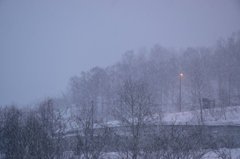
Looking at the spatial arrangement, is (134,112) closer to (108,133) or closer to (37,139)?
(108,133)

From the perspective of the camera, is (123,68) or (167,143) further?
(123,68)

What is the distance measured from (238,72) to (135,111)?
999 inches

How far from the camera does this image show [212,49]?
39.0 meters

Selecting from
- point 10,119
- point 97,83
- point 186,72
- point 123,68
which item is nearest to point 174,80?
point 186,72

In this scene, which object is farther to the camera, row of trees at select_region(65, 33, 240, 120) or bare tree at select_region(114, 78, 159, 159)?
row of trees at select_region(65, 33, 240, 120)

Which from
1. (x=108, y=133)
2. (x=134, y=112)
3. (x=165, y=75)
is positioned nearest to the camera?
(x=108, y=133)

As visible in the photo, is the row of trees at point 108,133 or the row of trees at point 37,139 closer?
the row of trees at point 108,133

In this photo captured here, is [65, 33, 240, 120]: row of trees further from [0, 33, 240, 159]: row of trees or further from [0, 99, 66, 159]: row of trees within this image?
[0, 99, 66, 159]: row of trees

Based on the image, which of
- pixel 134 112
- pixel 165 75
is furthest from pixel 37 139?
pixel 165 75

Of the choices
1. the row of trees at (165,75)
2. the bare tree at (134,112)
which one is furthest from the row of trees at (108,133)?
the row of trees at (165,75)

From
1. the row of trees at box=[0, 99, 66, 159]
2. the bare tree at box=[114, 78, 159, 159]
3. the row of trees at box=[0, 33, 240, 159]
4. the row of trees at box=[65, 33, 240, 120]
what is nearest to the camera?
the row of trees at box=[0, 33, 240, 159]

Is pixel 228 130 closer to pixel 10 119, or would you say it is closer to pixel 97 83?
pixel 10 119

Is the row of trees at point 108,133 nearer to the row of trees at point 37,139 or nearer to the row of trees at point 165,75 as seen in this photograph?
the row of trees at point 37,139

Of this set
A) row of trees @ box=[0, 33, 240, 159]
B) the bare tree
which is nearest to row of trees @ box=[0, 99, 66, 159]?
row of trees @ box=[0, 33, 240, 159]
